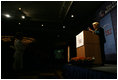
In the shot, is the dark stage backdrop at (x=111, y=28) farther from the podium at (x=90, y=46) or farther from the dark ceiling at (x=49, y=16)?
the podium at (x=90, y=46)

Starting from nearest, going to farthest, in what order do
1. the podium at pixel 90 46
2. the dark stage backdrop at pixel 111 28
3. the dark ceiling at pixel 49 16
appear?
the podium at pixel 90 46 < the dark stage backdrop at pixel 111 28 < the dark ceiling at pixel 49 16

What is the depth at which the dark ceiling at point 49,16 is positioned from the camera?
4.26m

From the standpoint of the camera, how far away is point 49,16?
572 centimetres

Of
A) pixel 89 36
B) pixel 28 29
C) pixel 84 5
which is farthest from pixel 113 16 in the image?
pixel 28 29

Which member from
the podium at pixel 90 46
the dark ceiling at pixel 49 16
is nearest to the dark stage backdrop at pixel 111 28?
the dark ceiling at pixel 49 16

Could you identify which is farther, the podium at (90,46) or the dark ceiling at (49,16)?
the dark ceiling at (49,16)

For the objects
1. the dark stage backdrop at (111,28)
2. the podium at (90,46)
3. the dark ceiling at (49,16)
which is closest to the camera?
the podium at (90,46)

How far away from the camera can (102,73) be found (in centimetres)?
101

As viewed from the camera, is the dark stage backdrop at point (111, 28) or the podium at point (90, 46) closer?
the podium at point (90, 46)

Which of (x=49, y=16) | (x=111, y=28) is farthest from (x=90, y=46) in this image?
(x=49, y=16)

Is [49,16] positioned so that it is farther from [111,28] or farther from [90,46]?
[90,46]

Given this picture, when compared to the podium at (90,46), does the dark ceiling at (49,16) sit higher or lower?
higher

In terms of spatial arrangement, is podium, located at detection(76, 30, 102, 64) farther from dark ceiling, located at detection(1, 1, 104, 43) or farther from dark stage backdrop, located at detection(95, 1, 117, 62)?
dark ceiling, located at detection(1, 1, 104, 43)

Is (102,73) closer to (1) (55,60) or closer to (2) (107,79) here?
(2) (107,79)
